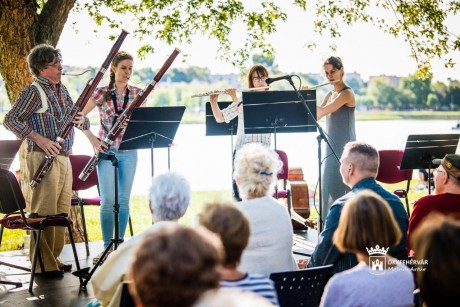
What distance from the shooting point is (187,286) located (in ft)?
5.58

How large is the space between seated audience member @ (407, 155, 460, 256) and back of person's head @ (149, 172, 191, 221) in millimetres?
1454

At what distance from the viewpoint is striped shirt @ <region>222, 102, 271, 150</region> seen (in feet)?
20.5

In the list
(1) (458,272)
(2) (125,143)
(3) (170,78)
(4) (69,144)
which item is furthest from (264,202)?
(3) (170,78)

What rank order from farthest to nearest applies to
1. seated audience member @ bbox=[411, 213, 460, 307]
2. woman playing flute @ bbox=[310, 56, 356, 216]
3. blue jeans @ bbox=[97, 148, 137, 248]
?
woman playing flute @ bbox=[310, 56, 356, 216]
blue jeans @ bbox=[97, 148, 137, 248]
seated audience member @ bbox=[411, 213, 460, 307]

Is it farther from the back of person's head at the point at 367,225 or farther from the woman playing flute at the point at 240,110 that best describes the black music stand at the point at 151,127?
the back of person's head at the point at 367,225

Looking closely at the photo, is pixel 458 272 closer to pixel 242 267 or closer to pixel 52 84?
pixel 242 267

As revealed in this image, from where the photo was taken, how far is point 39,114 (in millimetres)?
5324

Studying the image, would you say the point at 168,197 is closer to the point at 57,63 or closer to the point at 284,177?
the point at 57,63

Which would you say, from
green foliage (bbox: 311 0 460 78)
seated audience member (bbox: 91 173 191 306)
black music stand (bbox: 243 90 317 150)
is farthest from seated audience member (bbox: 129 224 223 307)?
green foliage (bbox: 311 0 460 78)

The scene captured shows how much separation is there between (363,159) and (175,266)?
2.29 meters

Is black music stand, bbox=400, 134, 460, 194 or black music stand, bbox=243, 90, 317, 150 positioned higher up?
black music stand, bbox=243, 90, 317, 150

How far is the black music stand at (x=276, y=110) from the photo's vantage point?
5543 millimetres

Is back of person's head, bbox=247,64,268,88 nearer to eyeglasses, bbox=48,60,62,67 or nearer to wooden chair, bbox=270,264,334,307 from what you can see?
eyeglasses, bbox=48,60,62,67

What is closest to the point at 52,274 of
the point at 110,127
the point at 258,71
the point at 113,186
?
the point at 113,186
